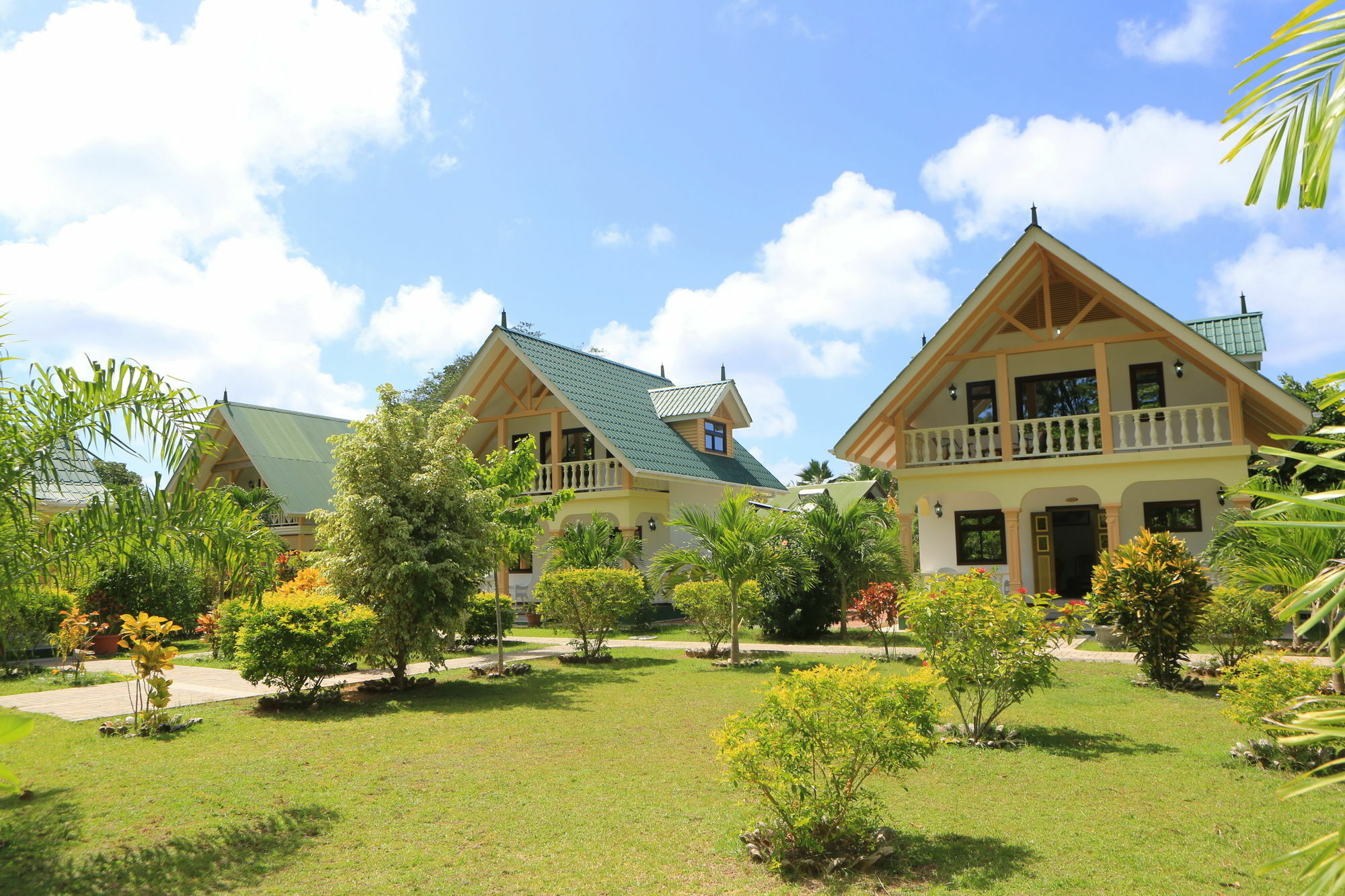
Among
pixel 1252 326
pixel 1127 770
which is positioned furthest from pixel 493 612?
pixel 1252 326

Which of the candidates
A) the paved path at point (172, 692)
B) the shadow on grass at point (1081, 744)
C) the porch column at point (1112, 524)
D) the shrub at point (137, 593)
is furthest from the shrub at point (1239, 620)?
the shrub at point (137, 593)

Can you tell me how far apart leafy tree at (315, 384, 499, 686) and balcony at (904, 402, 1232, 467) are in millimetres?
10832

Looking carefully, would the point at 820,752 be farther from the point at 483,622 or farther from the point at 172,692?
the point at 483,622

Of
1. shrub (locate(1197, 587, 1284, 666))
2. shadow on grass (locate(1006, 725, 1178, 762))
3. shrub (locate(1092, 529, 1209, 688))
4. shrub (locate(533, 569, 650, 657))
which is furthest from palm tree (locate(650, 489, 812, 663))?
shrub (locate(1197, 587, 1284, 666))

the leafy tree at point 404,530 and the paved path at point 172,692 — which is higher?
the leafy tree at point 404,530

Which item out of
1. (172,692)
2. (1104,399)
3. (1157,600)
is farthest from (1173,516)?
(172,692)

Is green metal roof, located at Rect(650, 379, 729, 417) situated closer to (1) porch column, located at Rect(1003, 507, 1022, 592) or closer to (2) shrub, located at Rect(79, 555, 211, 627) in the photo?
(1) porch column, located at Rect(1003, 507, 1022, 592)

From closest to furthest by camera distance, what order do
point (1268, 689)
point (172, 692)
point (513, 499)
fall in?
point (1268, 689), point (172, 692), point (513, 499)

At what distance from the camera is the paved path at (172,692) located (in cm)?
1144

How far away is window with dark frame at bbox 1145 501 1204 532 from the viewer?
18953 millimetres

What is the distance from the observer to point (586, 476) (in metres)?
25.8

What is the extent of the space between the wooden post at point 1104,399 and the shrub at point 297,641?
48.1 feet

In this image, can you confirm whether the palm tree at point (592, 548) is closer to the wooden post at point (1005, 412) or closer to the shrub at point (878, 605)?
the shrub at point (878, 605)

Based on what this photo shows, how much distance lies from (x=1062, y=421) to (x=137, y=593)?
70.9 ft
